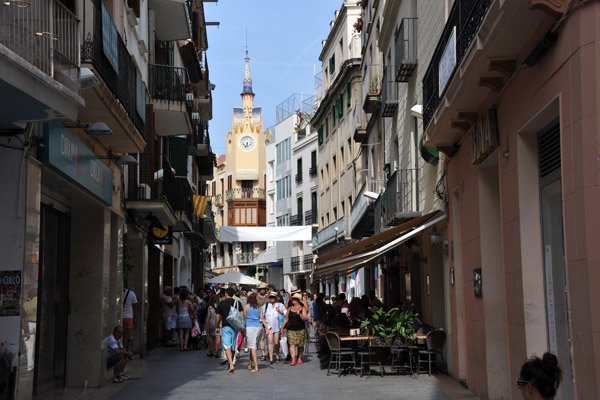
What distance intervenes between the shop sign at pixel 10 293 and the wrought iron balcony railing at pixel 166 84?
43.1 feet

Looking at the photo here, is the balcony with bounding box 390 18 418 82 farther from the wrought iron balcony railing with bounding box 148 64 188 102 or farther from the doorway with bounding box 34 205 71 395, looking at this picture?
the doorway with bounding box 34 205 71 395

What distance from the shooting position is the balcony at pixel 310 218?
58097mm

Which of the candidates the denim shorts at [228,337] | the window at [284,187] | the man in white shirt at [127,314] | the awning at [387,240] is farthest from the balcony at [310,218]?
the denim shorts at [228,337]

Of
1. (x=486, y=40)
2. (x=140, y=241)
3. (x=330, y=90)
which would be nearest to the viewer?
(x=486, y=40)

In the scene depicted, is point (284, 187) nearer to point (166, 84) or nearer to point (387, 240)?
point (166, 84)

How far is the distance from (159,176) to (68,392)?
28.7 feet

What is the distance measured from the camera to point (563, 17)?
7.61 meters

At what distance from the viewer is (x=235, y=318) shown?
60.4 ft

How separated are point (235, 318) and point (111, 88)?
286 inches

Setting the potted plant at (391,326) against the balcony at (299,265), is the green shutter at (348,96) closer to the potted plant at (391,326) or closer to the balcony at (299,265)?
the balcony at (299,265)

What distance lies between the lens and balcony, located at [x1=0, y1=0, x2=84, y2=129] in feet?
26.2

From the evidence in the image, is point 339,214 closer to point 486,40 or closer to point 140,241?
point 140,241

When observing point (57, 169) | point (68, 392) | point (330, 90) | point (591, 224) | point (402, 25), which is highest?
point (330, 90)

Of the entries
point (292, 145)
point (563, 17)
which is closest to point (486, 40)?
point (563, 17)
